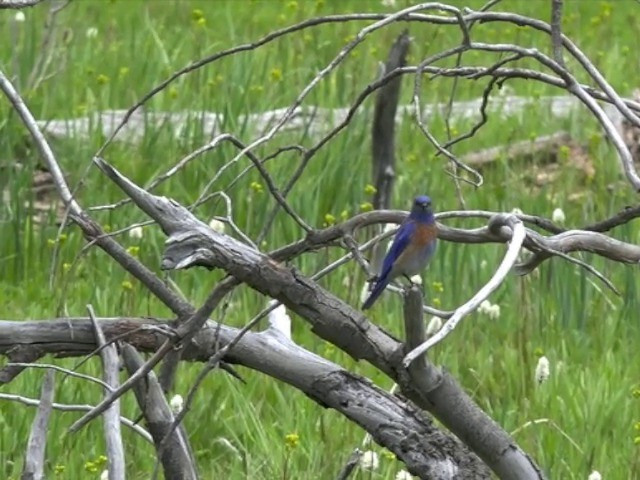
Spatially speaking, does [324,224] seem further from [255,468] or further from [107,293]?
[255,468]

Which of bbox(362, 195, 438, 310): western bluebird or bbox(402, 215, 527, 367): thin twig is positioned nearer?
bbox(402, 215, 527, 367): thin twig

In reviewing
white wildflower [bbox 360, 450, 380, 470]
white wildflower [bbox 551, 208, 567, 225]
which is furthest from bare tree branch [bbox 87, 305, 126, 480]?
white wildflower [bbox 551, 208, 567, 225]

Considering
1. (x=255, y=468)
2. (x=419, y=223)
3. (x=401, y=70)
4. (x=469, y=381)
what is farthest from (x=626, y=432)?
(x=401, y=70)

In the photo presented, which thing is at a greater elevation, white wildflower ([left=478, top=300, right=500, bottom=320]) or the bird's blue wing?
the bird's blue wing

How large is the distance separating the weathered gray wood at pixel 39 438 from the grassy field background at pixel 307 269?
2.31 ft

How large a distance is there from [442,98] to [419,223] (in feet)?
15.8

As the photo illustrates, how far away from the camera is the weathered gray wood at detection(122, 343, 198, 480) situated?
2727 millimetres

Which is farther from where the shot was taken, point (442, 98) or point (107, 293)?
point (442, 98)

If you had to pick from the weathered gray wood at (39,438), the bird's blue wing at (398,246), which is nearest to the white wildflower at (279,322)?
the bird's blue wing at (398,246)

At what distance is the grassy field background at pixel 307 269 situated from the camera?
12.9 feet

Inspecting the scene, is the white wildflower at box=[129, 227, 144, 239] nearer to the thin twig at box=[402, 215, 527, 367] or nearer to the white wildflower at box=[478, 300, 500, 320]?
the white wildflower at box=[478, 300, 500, 320]

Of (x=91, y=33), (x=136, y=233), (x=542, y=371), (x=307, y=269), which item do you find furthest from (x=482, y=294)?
(x=91, y=33)

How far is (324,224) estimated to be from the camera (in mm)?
5500

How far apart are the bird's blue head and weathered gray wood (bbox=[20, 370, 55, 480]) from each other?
0.71 meters
